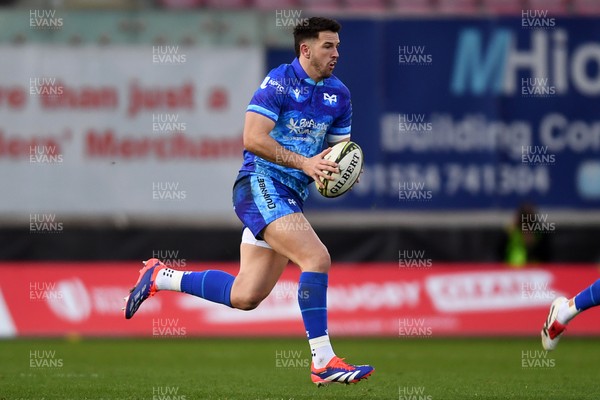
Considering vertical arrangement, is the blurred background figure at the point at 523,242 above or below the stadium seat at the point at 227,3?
below

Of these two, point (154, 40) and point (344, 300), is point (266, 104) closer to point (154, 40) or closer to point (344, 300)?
point (344, 300)

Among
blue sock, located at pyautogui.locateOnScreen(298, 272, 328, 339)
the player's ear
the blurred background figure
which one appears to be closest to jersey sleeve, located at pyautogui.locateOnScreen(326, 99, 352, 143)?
the player's ear

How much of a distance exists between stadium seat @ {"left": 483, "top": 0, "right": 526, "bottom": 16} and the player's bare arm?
9.63m

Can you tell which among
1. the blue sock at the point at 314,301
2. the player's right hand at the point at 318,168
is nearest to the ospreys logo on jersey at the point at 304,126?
the player's right hand at the point at 318,168

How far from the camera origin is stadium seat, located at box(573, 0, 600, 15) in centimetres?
1686

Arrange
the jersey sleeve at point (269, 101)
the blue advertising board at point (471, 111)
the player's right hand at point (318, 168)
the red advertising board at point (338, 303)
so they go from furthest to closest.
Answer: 1. the blue advertising board at point (471, 111)
2. the red advertising board at point (338, 303)
3. the jersey sleeve at point (269, 101)
4. the player's right hand at point (318, 168)

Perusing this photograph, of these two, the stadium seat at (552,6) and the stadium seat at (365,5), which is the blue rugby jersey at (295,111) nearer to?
the stadium seat at (365,5)

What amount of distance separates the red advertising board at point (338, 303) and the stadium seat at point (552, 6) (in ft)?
12.6

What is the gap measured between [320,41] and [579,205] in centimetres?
981

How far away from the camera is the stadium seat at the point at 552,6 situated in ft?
55.2

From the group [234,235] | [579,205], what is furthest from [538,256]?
[234,235]

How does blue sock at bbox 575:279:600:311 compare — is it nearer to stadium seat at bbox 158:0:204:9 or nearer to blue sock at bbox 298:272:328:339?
blue sock at bbox 298:272:328:339

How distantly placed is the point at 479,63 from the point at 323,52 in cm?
909

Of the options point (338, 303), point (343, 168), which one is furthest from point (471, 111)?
point (343, 168)
